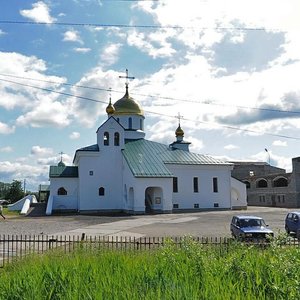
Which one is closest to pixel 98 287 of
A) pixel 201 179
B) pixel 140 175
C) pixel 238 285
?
pixel 238 285

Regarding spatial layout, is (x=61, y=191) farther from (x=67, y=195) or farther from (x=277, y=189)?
(x=277, y=189)

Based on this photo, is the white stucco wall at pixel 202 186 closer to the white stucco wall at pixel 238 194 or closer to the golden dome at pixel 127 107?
the white stucco wall at pixel 238 194

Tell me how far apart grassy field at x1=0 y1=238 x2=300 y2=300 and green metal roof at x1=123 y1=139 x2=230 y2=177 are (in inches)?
1296

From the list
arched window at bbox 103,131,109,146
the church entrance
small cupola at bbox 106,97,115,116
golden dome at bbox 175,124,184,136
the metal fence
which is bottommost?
the metal fence

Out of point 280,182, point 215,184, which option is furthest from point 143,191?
point 280,182

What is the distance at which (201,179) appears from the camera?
46.6 m

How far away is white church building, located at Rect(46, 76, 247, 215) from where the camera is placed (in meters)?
41.8

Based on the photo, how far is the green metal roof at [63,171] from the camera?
45006 millimetres

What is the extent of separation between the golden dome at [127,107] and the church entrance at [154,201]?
12331mm

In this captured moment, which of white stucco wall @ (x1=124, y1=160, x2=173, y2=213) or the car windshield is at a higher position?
white stucco wall @ (x1=124, y1=160, x2=173, y2=213)

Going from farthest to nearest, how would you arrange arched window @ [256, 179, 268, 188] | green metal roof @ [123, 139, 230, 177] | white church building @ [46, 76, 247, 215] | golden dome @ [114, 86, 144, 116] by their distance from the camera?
arched window @ [256, 179, 268, 188] → golden dome @ [114, 86, 144, 116] → white church building @ [46, 76, 247, 215] → green metal roof @ [123, 139, 230, 177]

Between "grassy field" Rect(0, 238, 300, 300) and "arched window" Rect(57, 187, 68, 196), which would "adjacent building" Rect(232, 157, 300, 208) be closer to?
"arched window" Rect(57, 187, 68, 196)

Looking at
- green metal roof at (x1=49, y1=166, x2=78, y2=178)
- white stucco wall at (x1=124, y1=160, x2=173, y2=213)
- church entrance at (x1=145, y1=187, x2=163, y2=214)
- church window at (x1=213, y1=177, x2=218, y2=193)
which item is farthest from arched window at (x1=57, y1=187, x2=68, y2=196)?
church window at (x1=213, y1=177, x2=218, y2=193)

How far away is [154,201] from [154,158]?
4.92 m
